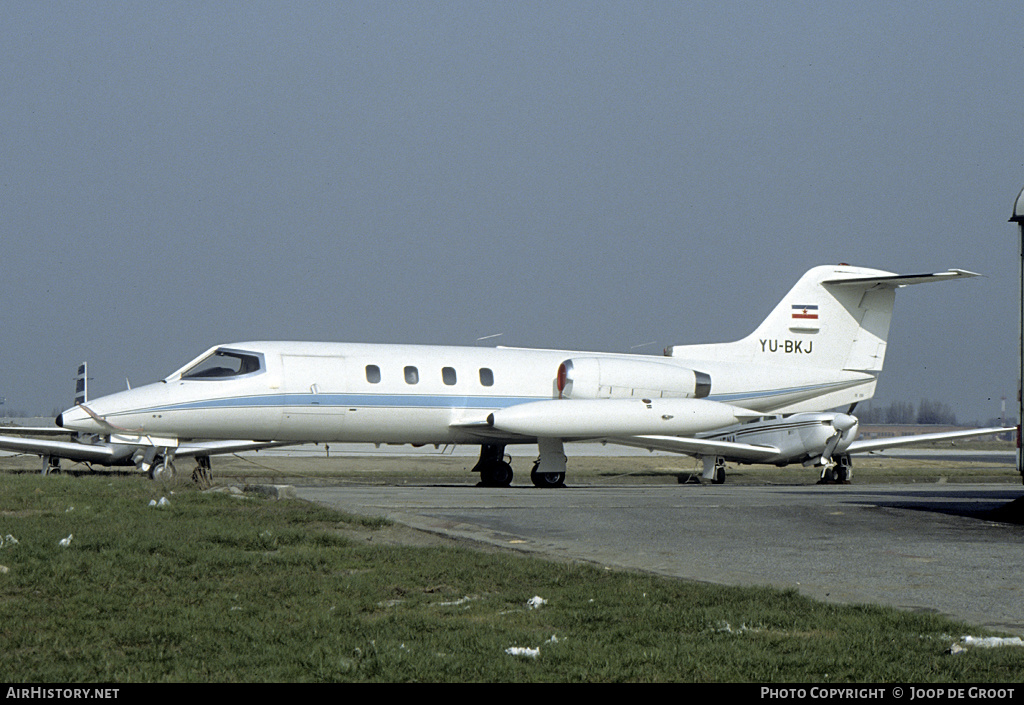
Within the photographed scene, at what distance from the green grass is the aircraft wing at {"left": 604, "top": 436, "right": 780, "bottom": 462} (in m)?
15.9

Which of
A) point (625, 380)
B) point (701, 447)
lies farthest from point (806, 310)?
point (625, 380)

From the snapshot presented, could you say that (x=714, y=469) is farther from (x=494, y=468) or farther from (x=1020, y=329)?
(x=1020, y=329)

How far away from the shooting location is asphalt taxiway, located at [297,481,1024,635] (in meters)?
8.33

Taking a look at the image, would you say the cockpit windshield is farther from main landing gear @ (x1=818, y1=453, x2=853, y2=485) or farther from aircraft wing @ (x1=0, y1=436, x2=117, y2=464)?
main landing gear @ (x1=818, y1=453, x2=853, y2=485)

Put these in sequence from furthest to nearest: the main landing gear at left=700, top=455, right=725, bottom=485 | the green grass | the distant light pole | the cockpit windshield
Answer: the main landing gear at left=700, top=455, right=725, bottom=485
the cockpit windshield
the distant light pole
the green grass

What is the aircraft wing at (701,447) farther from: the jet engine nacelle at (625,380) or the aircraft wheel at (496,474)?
the aircraft wheel at (496,474)

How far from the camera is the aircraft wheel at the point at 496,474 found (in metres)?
26.7

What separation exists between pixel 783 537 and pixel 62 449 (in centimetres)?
2208

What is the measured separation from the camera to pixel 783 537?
1204 centimetres

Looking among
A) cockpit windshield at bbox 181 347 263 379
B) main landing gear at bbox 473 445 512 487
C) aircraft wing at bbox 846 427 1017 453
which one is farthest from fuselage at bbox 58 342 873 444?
aircraft wing at bbox 846 427 1017 453

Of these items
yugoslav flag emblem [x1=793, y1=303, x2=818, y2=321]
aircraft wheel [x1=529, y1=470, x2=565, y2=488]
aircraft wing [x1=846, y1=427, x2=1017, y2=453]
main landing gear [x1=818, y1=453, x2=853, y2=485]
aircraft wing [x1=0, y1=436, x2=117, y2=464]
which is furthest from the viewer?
main landing gear [x1=818, y1=453, x2=853, y2=485]

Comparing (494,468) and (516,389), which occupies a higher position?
(516,389)

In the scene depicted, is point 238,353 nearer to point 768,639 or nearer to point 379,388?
point 379,388
